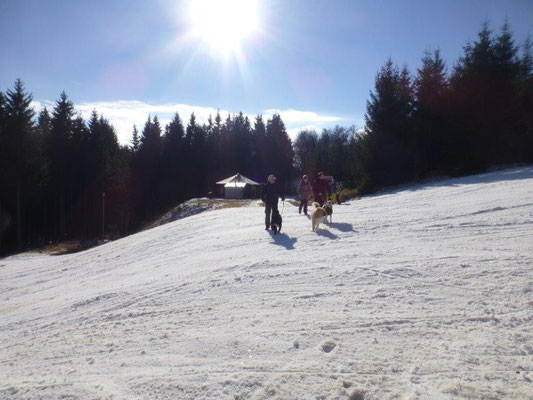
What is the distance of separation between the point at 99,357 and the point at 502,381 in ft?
15.3

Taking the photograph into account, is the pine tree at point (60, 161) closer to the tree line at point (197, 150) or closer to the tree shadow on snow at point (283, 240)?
the tree line at point (197, 150)

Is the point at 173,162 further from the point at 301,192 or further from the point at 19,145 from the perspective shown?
the point at 301,192

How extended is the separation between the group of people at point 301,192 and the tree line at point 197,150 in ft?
35.6

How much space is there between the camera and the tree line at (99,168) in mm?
33125

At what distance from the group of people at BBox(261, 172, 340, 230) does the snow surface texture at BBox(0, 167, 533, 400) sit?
1936mm

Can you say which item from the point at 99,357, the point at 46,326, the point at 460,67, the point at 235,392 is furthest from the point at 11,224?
the point at 460,67

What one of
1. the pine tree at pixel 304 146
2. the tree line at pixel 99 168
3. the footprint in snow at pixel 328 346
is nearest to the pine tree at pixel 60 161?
the tree line at pixel 99 168

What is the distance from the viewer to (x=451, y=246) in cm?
811

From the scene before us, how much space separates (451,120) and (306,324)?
80.9 ft

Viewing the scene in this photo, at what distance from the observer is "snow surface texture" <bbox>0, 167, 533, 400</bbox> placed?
12.3 ft

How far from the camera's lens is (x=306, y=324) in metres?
4.96

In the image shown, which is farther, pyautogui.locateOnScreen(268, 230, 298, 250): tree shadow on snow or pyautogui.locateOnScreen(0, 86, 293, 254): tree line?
pyautogui.locateOnScreen(0, 86, 293, 254): tree line

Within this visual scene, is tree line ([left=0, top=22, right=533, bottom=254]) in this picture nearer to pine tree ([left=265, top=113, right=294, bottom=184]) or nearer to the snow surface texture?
pine tree ([left=265, top=113, right=294, bottom=184])

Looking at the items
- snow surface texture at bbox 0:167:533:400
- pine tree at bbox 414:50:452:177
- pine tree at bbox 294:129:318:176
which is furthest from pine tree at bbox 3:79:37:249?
pine tree at bbox 294:129:318:176
